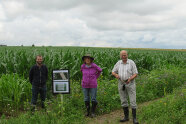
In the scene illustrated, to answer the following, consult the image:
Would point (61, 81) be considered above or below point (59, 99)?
above

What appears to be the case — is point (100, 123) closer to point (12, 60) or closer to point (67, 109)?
point (67, 109)

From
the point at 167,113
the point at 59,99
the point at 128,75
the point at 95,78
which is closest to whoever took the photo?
the point at 128,75

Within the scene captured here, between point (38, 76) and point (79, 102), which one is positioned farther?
Answer: point (79, 102)

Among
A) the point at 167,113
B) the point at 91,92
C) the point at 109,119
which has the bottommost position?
the point at 109,119

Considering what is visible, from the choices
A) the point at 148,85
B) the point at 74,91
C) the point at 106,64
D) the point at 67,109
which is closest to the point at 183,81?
the point at 148,85

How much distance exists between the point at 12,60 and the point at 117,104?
507 cm

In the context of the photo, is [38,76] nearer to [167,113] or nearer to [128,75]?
[128,75]

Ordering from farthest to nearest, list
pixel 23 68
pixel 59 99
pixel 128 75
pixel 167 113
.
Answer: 1. pixel 23 68
2. pixel 59 99
3. pixel 167 113
4. pixel 128 75

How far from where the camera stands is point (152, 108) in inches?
214

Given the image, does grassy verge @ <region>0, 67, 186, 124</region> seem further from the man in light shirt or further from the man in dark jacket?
the man in light shirt

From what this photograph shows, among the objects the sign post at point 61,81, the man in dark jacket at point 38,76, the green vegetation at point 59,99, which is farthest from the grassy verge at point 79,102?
the man in dark jacket at point 38,76

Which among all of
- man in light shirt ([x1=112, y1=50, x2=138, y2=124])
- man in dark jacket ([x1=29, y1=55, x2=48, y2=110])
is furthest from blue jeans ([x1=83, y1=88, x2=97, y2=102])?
man in dark jacket ([x1=29, y1=55, x2=48, y2=110])

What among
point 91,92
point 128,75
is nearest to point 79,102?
point 91,92

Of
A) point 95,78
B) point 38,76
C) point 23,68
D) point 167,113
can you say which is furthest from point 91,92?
point 23,68
